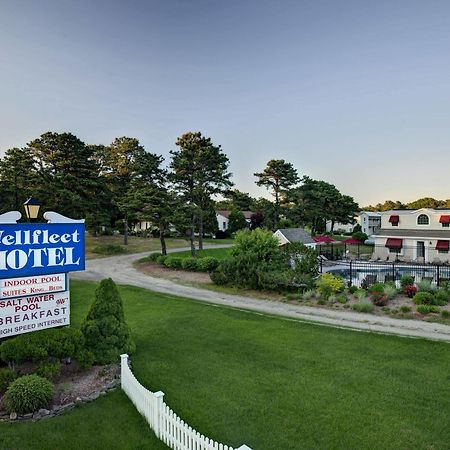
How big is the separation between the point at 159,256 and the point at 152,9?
18.6 meters

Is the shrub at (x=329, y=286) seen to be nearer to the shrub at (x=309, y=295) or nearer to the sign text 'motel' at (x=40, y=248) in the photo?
the shrub at (x=309, y=295)

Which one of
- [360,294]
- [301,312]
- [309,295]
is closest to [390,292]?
[360,294]

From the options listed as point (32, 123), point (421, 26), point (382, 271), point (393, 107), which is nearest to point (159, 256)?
point (32, 123)

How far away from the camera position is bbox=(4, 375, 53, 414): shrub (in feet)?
19.9

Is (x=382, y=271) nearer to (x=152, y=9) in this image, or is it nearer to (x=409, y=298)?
(x=409, y=298)

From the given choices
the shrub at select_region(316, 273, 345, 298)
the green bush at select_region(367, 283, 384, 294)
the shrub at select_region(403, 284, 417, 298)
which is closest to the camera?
the shrub at select_region(403, 284, 417, 298)

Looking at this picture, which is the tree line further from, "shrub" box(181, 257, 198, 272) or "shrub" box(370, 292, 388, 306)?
"shrub" box(370, 292, 388, 306)

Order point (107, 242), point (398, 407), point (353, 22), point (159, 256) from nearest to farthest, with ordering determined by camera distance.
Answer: point (398, 407), point (353, 22), point (159, 256), point (107, 242)

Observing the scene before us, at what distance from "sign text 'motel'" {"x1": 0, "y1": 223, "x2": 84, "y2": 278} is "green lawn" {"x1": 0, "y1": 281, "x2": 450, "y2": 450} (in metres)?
3.17

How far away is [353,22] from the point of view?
16781 mm

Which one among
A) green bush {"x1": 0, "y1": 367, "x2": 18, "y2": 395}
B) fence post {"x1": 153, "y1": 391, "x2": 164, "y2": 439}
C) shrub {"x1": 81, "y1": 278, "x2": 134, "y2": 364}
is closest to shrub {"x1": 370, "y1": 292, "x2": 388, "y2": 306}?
shrub {"x1": 81, "y1": 278, "x2": 134, "y2": 364}

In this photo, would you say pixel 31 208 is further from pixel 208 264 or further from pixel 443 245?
pixel 443 245

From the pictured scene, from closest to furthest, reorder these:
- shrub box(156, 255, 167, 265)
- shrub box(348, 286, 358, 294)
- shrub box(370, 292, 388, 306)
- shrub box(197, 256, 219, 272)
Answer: shrub box(370, 292, 388, 306)
shrub box(348, 286, 358, 294)
shrub box(197, 256, 219, 272)
shrub box(156, 255, 167, 265)

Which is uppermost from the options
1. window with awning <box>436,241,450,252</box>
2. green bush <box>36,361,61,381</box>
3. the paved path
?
window with awning <box>436,241,450,252</box>
